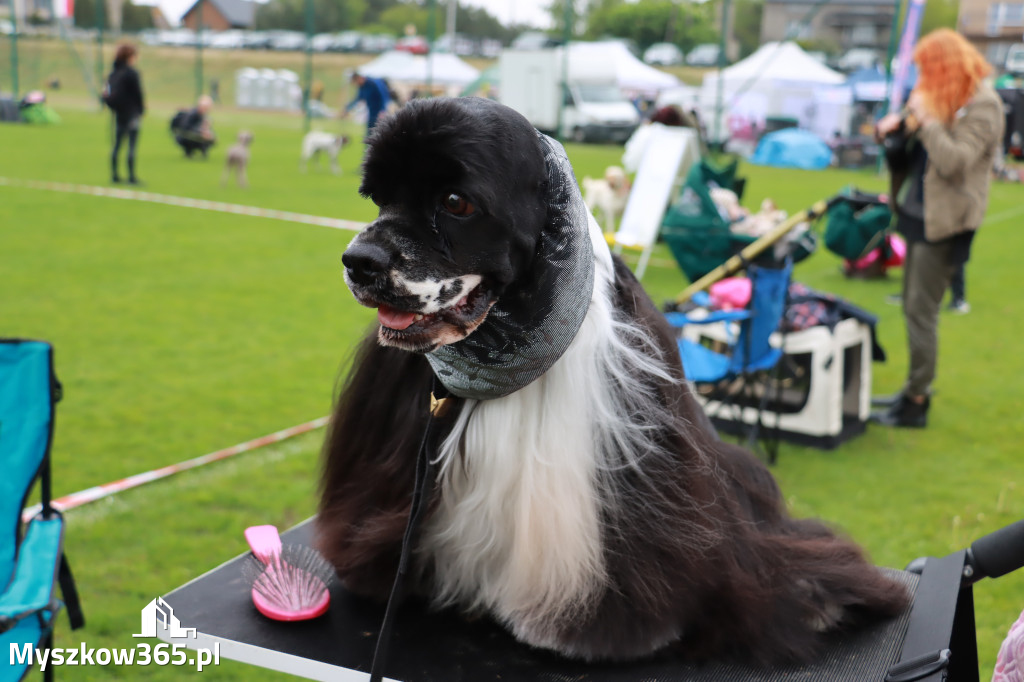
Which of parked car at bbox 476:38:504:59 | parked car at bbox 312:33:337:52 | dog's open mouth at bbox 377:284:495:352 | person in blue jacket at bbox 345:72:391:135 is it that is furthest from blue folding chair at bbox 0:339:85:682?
parked car at bbox 312:33:337:52

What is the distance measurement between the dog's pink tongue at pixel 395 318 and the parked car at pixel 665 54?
31770 mm

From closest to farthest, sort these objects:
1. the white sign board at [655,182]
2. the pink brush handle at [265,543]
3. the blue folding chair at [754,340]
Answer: the pink brush handle at [265,543], the blue folding chair at [754,340], the white sign board at [655,182]

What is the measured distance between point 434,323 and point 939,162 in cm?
367

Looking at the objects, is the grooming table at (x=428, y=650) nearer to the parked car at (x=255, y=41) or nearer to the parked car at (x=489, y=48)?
the parked car at (x=255, y=41)

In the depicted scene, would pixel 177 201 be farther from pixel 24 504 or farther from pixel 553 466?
pixel 553 466

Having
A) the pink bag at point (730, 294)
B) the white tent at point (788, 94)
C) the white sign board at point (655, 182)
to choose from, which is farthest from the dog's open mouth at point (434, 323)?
the white tent at point (788, 94)

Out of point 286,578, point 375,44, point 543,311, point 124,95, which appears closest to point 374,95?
point 124,95

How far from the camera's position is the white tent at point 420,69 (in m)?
23.1

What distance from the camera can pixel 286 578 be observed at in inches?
71.6

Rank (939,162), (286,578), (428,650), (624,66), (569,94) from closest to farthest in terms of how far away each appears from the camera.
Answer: (428,650), (286,578), (939,162), (569,94), (624,66)

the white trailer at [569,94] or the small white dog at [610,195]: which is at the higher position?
the white trailer at [569,94]

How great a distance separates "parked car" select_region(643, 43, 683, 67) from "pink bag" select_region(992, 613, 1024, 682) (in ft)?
104

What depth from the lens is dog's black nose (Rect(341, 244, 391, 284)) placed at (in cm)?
125

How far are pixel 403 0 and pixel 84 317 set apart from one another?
4521 centimetres
